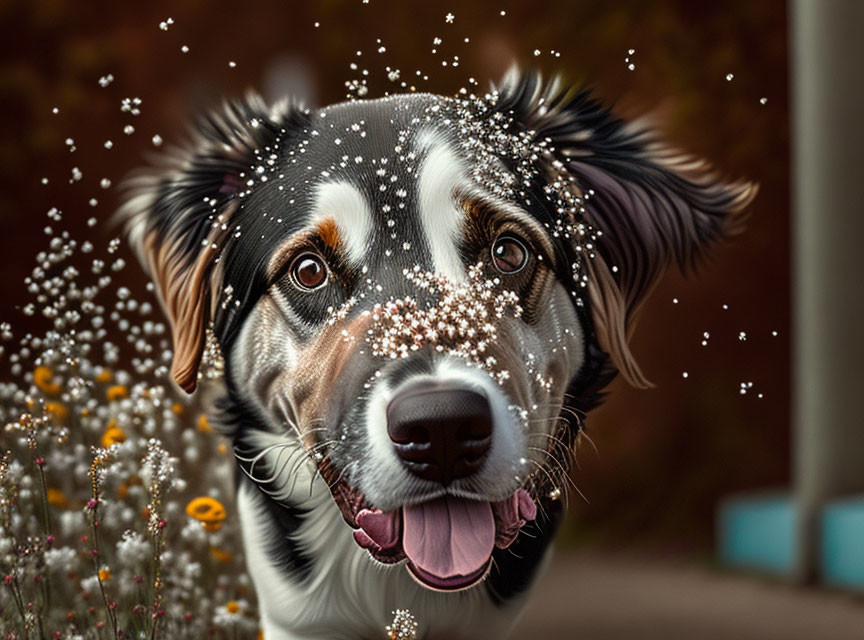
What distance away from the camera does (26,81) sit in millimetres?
4273

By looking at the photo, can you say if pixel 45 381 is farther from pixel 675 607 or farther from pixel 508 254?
pixel 675 607

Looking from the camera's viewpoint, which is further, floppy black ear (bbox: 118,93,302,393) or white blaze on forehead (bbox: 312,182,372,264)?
floppy black ear (bbox: 118,93,302,393)

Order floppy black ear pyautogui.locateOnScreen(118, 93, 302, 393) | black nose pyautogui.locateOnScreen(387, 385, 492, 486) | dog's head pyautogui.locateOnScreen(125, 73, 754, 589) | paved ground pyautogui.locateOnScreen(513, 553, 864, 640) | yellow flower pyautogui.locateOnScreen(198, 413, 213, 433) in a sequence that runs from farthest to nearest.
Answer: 1. paved ground pyautogui.locateOnScreen(513, 553, 864, 640)
2. yellow flower pyautogui.locateOnScreen(198, 413, 213, 433)
3. floppy black ear pyautogui.locateOnScreen(118, 93, 302, 393)
4. dog's head pyautogui.locateOnScreen(125, 73, 754, 589)
5. black nose pyautogui.locateOnScreen(387, 385, 492, 486)

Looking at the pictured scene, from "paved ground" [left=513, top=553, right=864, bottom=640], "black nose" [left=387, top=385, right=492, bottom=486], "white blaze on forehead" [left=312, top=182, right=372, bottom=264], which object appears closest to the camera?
"black nose" [left=387, top=385, right=492, bottom=486]

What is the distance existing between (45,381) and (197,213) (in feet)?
2.34

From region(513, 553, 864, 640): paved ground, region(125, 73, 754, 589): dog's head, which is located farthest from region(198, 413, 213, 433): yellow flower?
region(513, 553, 864, 640): paved ground

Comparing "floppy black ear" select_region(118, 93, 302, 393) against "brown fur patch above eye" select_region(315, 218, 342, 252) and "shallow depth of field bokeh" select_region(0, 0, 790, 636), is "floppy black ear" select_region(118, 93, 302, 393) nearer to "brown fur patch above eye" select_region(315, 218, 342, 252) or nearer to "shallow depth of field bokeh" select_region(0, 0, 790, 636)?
"brown fur patch above eye" select_region(315, 218, 342, 252)

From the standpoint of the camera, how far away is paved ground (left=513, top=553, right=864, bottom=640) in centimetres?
423

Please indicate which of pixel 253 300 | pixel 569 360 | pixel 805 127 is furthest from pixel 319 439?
pixel 805 127

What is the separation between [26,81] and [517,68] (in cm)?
267

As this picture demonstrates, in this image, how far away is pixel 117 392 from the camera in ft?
9.37

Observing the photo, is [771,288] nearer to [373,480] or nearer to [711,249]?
[711,249]

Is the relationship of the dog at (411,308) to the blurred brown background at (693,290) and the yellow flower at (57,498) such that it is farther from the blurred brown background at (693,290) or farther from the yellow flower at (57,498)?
the blurred brown background at (693,290)

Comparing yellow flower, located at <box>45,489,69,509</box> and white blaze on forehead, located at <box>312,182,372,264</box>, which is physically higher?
white blaze on forehead, located at <box>312,182,372,264</box>
